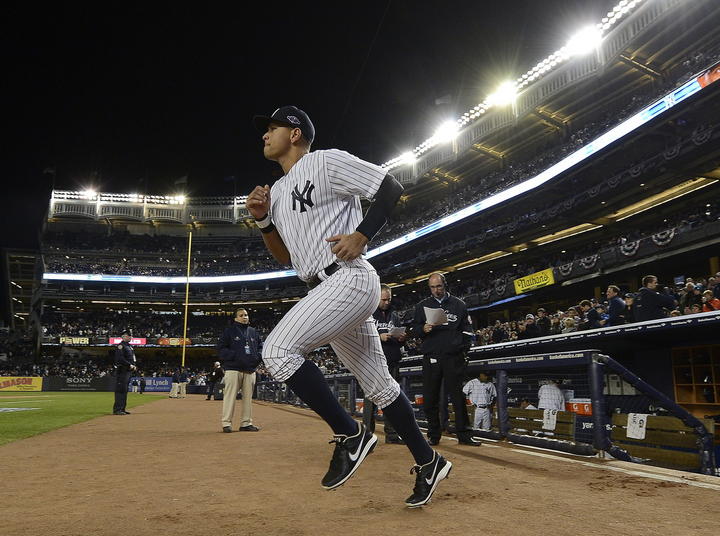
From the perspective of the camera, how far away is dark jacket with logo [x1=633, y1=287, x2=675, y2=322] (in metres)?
8.99

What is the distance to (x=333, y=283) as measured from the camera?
242cm

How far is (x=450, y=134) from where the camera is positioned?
35.5 m

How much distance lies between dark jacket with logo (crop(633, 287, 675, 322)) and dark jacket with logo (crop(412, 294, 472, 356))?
500 cm

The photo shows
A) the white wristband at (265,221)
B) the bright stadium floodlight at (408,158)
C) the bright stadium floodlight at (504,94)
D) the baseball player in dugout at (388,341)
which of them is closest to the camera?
the white wristband at (265,221)

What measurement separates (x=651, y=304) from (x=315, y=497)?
28.4 feet

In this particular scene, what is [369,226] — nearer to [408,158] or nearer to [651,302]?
[651,302]

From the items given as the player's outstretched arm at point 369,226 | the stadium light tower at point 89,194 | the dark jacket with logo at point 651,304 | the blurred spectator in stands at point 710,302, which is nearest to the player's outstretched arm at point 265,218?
the player's outstretched arm at point 369,226

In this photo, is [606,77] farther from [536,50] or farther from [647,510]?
[647,510]

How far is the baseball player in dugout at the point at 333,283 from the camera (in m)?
2.34

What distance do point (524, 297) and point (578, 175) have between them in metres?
7.46

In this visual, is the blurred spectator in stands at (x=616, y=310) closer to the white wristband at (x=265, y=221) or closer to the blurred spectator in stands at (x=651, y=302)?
the blurred spectator in stands at (x=651, y=302)

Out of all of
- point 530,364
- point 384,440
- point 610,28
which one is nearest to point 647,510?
point 530,364

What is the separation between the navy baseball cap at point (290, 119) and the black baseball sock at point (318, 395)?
141 cm

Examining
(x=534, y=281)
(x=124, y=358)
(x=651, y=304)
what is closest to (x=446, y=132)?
(x=534, y=281)
